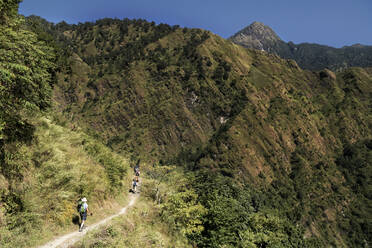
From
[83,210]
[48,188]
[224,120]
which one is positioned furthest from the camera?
[224,120]

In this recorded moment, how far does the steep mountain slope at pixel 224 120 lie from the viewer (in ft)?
302

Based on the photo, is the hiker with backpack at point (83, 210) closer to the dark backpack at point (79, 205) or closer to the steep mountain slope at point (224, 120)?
the dark backpack at point (79, 205)

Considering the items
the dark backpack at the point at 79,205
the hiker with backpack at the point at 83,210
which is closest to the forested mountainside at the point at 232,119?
the dark backpack at the point at 79,205

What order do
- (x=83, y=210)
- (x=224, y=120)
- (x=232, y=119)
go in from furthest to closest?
1. (x=224, y=120)
2. (x=232, y=119)
3. (x=83, y=210)

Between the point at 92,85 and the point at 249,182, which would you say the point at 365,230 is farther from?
the point at 92,85

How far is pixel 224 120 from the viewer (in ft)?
357

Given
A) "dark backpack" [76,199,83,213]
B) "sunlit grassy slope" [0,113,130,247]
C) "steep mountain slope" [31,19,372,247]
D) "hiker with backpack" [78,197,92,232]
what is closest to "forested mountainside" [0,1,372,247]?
"steep mountain slope" [31,19,372,247]

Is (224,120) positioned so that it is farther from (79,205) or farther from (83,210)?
(83,210)

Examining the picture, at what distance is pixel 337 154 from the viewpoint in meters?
130

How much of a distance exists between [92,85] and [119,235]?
10408 centimetres

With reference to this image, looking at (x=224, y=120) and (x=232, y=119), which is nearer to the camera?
(x=232, y=119)

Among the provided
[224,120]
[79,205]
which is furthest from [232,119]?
[79,205]

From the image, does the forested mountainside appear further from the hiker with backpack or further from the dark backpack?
the hiker with backpack

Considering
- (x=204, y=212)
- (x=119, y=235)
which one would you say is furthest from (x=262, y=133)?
(x=119, y=235)
